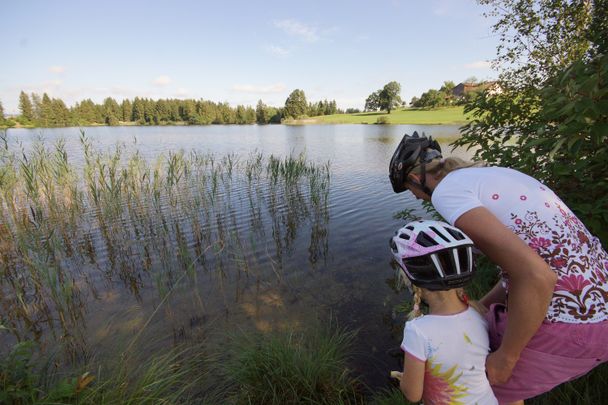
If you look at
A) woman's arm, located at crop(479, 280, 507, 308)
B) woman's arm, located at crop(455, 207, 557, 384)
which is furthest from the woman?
woman's arm, located at crop(479, 280, 507, 308)

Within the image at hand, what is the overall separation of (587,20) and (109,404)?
1043 centimetres

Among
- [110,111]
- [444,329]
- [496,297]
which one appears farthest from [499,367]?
[110,111]

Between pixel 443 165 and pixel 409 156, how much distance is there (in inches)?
8.5

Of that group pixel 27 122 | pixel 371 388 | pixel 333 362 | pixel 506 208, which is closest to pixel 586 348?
pixel 506 208

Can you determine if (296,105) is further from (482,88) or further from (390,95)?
(482,88)

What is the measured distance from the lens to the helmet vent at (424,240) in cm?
153

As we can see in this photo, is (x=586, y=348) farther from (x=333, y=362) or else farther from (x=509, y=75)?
(x=509, y=75)

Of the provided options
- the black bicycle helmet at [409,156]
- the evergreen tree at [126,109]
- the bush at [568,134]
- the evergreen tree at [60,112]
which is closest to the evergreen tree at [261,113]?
the evergreen tree at [126,109]

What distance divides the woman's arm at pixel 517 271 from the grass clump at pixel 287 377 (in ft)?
7.68

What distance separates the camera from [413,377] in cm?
157

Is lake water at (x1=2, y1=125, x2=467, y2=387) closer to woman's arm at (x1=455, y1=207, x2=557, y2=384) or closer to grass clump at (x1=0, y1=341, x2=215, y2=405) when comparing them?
grass clump at (x1=0, y1=341, x2=215, y2=405)

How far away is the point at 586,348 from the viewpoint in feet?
4.63

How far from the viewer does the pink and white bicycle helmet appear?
1.50 meters

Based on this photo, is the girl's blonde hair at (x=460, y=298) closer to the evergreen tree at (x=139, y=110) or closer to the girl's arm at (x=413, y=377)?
the girl's arm at (x=413, y=377)
